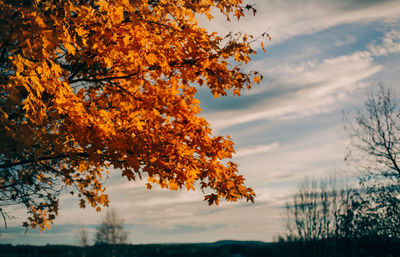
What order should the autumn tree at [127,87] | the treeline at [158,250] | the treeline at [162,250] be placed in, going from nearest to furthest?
the autumn tree at [127,87] < the treeline at [162,250] < the treeline at [158,250]

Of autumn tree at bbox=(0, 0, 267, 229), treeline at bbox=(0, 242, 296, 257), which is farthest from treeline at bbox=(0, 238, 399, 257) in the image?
autumn tree at bbox=(0, 0, 267, 229)

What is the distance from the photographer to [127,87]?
23.4ft

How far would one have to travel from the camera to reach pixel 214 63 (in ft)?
22.3

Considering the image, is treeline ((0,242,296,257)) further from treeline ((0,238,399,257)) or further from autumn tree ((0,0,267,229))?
autumn tree ((0,0,267,229))

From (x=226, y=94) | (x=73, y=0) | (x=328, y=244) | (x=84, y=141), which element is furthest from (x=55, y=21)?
(x=328, y=244)

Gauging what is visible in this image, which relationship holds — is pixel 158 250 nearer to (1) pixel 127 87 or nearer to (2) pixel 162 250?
(2) pixel 162 250

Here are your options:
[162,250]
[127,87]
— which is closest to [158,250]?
[162,250]

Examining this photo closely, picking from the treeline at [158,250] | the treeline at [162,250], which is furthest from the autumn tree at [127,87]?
the treeline at [158,250]

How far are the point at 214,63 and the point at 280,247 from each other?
29.1 m

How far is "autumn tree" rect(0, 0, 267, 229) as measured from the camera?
499 centimetres

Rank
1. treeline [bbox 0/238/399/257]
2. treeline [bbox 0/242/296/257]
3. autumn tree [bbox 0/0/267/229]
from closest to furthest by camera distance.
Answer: autumn tree [bbox 0/0/267/229], treeline [bbox 0/238/399/257], treeline [bbox 0/242/296/257]

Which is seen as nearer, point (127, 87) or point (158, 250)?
point (127, 87)

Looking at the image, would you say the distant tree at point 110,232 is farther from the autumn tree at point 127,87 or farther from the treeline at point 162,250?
the autumn tree at point 127,87

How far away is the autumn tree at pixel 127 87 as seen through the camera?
4.99 metres
